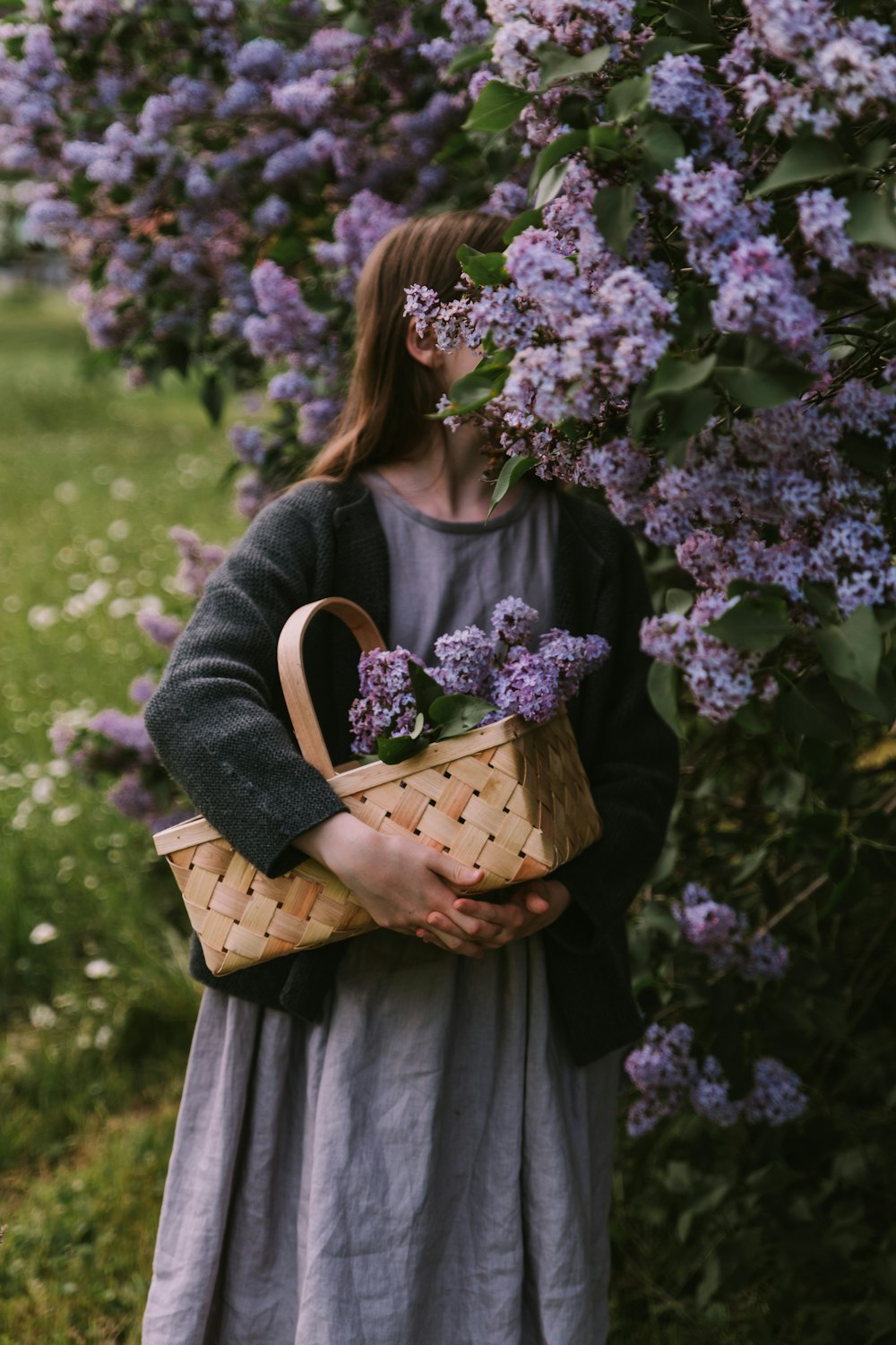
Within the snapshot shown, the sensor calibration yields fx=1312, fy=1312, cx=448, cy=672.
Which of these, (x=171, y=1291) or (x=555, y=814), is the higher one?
(x=555, y=814)

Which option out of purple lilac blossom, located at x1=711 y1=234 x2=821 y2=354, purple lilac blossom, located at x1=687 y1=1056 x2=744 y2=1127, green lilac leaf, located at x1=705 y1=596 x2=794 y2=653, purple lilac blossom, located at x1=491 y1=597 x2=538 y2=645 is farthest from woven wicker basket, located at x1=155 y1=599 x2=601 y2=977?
purple lilac blossom, located at x1=687 y1=1056 x2=744 y2=1127

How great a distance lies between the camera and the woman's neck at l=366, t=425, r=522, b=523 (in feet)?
5.60

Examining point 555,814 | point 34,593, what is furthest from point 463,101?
point 34,593

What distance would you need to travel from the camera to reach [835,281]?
968 millimetres

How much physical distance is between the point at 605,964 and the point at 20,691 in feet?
11.3

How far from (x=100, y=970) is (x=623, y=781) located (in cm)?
181

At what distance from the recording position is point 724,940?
201 centimetres

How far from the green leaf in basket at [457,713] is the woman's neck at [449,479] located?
40 centimetres

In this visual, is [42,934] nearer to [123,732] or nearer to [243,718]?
[123,732]

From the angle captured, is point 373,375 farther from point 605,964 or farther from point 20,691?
point 20,691

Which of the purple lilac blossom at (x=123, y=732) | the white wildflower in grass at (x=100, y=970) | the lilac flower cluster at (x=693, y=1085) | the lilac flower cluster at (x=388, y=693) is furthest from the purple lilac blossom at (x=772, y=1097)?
the white wildflower in grass at (x=100, y=970)

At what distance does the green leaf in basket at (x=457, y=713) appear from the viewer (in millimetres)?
1360

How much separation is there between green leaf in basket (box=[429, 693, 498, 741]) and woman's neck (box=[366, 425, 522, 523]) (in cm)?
40

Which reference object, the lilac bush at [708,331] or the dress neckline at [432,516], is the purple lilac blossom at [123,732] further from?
the lilac bush at [708,331]
